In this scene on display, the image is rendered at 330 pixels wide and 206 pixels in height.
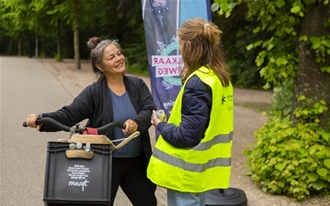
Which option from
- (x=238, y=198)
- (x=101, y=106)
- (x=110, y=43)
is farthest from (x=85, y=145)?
(x=238, y=198)

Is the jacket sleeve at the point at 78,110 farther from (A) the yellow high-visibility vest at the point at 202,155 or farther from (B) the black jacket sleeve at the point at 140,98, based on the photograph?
(A) the yellow high-visibility vest at the point at 202,155

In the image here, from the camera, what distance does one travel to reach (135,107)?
11.0 feet

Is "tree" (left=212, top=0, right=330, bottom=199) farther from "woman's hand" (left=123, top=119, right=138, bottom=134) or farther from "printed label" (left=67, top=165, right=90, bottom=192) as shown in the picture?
"printed label" (left=67, top=165, right=90, bottom=192)

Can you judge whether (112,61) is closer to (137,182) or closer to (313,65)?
(137,182)

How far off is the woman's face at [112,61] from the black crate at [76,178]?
0.67 meters

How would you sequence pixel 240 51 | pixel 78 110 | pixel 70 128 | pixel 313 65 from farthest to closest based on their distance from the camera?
pixel 240 51 → pixel 313 65 → pixel 78 110 → pixel 70 128

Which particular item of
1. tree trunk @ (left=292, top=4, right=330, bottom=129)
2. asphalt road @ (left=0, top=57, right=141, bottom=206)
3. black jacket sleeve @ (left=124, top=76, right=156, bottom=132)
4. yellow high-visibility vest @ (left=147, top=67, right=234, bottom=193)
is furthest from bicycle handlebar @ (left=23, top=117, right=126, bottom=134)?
tree trunk @ (left=292, top=4, right=330, bottom=129)

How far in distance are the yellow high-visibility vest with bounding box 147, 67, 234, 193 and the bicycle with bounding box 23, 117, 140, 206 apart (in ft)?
1.06

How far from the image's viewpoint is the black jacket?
322cm

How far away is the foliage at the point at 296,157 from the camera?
16.6ft

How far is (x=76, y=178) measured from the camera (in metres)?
2.74

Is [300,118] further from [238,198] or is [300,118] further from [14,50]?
[14,50]

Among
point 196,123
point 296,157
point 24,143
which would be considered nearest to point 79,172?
point 196,123

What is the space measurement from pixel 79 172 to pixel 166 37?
123 inches
